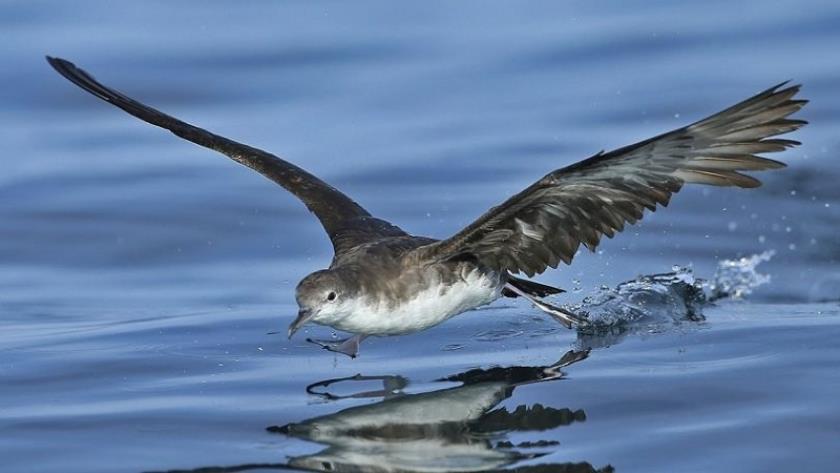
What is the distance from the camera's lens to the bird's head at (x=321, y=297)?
741cm

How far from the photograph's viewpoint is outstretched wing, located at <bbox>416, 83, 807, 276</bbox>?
6969 millimetres

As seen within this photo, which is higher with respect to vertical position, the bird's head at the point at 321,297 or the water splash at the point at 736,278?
the water splash at the point at 736,278

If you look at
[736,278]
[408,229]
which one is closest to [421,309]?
[736,278]

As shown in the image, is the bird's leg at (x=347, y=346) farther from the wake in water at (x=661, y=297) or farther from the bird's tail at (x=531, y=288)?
the wake in water at (x=661, y=297)

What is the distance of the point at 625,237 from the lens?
11102mm

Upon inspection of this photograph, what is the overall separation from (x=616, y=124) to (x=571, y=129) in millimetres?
380

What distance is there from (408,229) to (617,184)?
417 cm

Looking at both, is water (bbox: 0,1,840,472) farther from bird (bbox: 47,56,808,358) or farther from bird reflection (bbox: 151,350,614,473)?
bird (bbox: 47,56,808,358)

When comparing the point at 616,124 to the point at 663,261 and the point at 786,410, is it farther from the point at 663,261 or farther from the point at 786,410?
the point at 786,410

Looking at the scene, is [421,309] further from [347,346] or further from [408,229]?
[408,229]

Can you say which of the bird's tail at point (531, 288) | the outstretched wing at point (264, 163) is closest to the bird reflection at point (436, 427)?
the bird's tail at point (531, 288)

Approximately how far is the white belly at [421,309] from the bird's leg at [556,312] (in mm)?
350

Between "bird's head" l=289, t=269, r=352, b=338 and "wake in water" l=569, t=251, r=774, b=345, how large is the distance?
5.52ft

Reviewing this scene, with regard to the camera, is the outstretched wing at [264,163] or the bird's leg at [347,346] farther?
the outstretched wing at [264,163]
